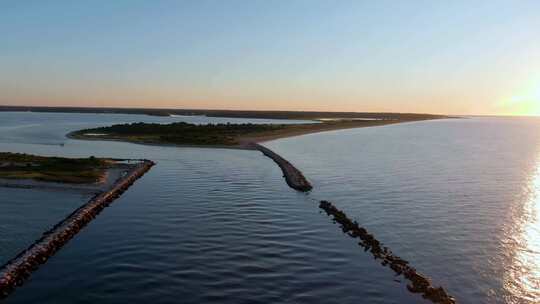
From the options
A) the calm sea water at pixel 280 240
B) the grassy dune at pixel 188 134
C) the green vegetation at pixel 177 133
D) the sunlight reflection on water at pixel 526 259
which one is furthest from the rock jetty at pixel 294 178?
the green vegetation at pixel 177 133

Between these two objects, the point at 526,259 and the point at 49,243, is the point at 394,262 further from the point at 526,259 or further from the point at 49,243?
the point at 49,243

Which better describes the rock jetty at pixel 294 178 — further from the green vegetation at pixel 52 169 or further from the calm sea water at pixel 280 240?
the green vegetation at pixel 52 169

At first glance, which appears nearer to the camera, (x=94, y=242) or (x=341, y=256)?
(x=341, y=256)

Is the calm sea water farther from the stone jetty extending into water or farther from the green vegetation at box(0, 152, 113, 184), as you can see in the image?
the green vegetation at box(0, 152, 113, 184)

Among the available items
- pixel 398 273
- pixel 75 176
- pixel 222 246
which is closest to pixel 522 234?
pixel 398 273

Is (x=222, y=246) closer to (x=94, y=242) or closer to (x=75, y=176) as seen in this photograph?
(x=94, y=242)

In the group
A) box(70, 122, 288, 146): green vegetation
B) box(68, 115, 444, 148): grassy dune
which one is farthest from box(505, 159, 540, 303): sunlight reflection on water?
box(70, 122, 288, 146): green vegetation

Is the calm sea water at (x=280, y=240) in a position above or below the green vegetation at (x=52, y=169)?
below
